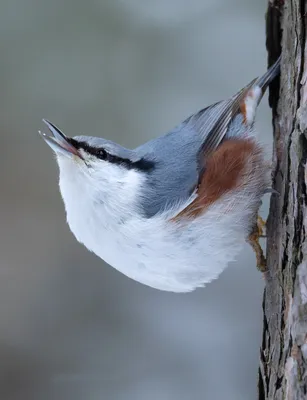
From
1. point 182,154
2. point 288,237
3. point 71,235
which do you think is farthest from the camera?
point 71,235

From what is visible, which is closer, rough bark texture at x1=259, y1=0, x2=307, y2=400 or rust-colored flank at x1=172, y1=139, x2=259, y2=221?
rough bark texture at x1=259, y1=0, x2=307, y2=400

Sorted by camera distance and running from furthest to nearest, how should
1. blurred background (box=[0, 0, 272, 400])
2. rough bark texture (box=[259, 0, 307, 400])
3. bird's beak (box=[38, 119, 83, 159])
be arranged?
blurred background (box=[0, 0, 272, 400])
bird's beak (box=[38, 119, 83, 159])
rough bark texture (box=[259, 0, 307, 400])

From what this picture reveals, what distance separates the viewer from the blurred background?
2.64 m

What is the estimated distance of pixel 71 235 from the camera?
2.65 metres

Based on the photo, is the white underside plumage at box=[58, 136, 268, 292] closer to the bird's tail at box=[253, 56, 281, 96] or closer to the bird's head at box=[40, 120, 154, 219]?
the bird's head at box=[40, 120, 154, 219]

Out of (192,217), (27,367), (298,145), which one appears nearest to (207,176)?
(192,217)

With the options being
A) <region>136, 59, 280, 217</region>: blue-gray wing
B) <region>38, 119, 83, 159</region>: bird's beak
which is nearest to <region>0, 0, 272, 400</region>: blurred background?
<region>136, 59, 280, 217</region>: blue-gray wing

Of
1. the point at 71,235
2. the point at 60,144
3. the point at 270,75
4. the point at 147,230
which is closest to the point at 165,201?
the point at 147,230

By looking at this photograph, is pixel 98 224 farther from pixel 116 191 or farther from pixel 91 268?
pixel 91 268

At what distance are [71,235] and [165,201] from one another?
3.77 feet

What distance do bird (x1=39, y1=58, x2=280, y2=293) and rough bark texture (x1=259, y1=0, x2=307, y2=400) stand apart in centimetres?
10

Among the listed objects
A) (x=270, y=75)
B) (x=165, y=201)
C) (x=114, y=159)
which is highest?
(x=270, y=75)

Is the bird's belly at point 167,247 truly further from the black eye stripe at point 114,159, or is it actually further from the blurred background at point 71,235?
the blurred background at point 71,235

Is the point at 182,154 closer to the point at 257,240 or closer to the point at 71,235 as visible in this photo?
the point at 257,240
